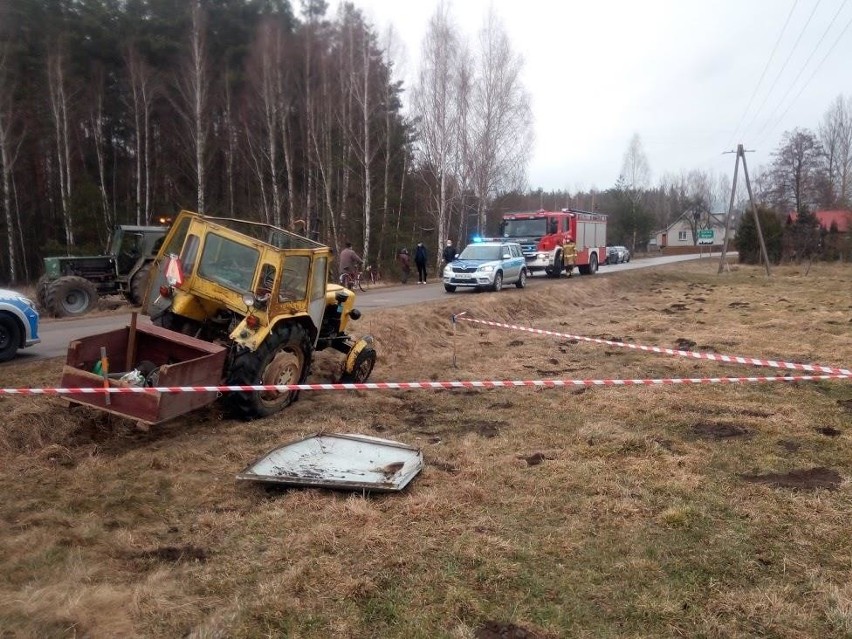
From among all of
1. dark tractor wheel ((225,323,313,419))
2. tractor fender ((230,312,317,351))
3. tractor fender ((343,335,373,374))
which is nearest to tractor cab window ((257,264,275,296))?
tractor fender ((230,312,317,351))

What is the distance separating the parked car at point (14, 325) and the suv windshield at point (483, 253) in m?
13.8

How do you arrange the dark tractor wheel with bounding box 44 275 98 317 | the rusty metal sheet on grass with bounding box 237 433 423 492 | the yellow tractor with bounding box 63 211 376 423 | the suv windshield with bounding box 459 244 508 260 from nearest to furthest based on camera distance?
the rusty metal sheet on grass with bounding box 237 433 423 492, the yellow tractor with bounding box 63 211 376 423, the dark tractor wheel with bounding box 44 275 98 317, the suv windshield with bounding box 459 244 508 260

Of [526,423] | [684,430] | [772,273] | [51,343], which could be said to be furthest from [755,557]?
[772,273]

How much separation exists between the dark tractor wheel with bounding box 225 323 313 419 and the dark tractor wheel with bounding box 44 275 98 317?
1067 centimetres

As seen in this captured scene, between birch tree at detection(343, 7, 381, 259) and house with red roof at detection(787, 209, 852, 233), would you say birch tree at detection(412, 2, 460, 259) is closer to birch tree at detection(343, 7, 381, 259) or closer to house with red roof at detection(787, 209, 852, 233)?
birch tree at detection(343, 7, 381, 259)

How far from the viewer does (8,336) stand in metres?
9.27

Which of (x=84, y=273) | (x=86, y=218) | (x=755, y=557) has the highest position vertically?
(x=86, y=218)

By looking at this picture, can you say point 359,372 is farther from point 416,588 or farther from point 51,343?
point 51,343

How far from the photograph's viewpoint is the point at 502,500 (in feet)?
15.4

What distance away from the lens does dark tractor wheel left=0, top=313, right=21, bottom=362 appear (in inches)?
361

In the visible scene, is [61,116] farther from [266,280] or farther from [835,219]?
[835,219]

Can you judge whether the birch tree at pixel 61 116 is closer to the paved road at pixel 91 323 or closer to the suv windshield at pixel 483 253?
the paved road at pixel 91 323

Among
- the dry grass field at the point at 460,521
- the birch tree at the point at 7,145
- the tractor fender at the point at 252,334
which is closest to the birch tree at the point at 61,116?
the birch tree at the point at 7,145

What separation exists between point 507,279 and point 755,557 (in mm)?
17851
